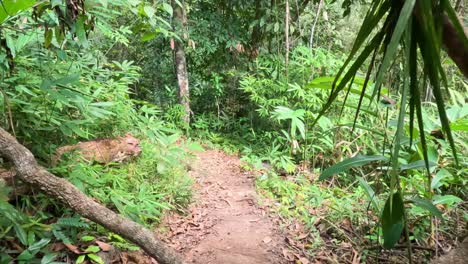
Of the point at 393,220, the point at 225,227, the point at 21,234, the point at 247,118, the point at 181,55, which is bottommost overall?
the point at 225,227

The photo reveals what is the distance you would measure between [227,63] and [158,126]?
278cm

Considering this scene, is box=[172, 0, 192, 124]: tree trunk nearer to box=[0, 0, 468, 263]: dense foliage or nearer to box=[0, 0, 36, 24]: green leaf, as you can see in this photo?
box=[0, 0, 468, 263]: dense foliage

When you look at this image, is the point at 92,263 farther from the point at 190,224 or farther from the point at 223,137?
the point at 223,137

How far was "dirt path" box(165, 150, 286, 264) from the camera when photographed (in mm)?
2709

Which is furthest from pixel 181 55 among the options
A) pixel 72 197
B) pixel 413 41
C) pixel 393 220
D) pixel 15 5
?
pixel 413 41

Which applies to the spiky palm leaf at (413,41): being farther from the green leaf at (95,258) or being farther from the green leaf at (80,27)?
the green leaf at (95,258)

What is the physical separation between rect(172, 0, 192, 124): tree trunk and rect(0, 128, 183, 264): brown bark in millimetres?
3191

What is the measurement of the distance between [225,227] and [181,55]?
2977mm

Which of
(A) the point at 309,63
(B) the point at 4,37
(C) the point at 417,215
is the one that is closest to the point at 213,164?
(A) the point at 309,63

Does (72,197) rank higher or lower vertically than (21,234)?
higher

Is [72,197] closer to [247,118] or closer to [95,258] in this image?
[95,258]

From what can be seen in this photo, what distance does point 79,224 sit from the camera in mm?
2139

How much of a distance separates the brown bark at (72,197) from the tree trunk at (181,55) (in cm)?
319

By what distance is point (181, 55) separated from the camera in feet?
17.2
